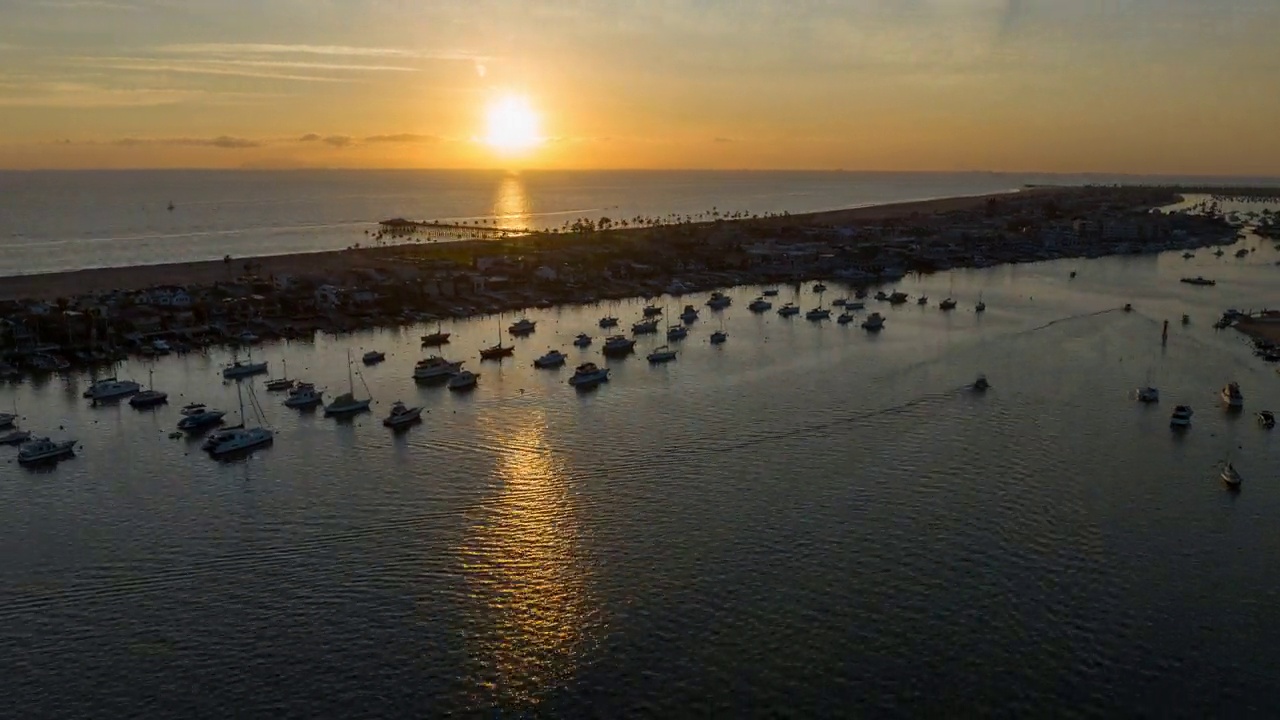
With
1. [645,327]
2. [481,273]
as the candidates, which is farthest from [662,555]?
[481,273]

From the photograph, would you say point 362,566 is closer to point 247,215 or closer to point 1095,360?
point 1095,360

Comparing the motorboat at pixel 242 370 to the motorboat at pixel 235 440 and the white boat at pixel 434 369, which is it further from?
the motorboat at pixel 235 440

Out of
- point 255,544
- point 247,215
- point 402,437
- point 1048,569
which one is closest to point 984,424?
point 1048,569

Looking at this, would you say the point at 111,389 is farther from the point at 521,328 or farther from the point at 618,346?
the point at 618,346

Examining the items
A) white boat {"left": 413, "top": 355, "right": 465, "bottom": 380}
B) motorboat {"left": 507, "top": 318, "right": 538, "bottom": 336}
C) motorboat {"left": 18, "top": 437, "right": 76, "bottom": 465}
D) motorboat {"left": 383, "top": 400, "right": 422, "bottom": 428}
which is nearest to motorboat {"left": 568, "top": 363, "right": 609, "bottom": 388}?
white boat {"left": 413, "top": 355, "right": 465, "bottom": 380}

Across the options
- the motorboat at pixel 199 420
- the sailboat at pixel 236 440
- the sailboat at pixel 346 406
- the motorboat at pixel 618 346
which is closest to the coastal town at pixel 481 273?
the motorboat at pixel 618 346

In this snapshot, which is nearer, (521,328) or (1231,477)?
(1231,477)

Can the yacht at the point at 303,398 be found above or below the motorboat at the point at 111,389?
below
